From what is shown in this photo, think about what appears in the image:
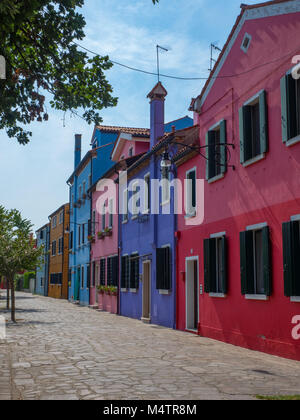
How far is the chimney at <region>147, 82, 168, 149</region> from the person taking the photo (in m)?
20.7

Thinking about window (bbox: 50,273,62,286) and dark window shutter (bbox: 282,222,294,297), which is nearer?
dark window shutter (bbox: 282,222,294,297)

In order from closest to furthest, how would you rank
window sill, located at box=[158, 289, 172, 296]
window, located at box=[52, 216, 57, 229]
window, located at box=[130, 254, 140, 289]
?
window sill, located at box=[158, 289, 172, 296] → window, located at box=[130, 254, 140, 289] → window, located at box=[52, 216, 57, 229]

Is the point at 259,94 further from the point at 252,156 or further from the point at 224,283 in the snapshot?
the point at 224,283

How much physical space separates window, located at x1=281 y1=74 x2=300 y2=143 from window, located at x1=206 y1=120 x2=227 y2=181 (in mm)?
2982

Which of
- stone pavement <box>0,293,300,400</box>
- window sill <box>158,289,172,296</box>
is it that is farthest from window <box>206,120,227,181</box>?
window sill <box>158,289,172,296</box>

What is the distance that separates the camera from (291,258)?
10086mm

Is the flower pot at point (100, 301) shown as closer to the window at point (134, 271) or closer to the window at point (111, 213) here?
the window at point (111, 213)

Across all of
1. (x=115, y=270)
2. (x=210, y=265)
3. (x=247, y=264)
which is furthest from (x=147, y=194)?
(x=247, y=264)

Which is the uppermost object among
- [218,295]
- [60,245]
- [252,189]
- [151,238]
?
[60,245]

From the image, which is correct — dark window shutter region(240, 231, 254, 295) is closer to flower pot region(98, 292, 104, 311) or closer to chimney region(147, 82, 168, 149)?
chimney region(147, 82, 168, 149)

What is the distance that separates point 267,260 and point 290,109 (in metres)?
3.13

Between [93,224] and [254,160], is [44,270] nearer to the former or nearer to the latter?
[93,224]

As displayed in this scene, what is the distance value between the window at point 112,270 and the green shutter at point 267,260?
15144 mm

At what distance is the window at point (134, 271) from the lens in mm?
22297
